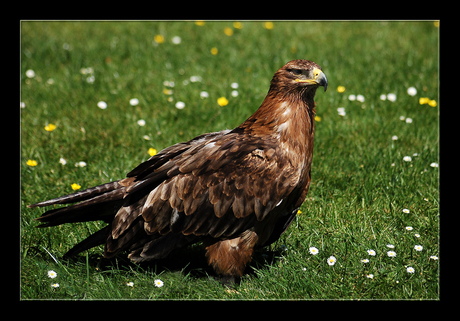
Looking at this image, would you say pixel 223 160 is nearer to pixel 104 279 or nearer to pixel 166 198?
pixel 166 198

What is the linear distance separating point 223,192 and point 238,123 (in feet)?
8.13

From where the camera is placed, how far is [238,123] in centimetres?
589

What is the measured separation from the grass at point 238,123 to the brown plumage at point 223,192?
0.96ft

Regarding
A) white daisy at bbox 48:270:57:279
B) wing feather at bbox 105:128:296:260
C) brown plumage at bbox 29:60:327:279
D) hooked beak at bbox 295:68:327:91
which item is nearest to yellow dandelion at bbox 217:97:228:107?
brown plumage at bbox 29:60:327:279

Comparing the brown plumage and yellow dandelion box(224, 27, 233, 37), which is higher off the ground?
yellow dandelion box(224, 27, 233, 37)

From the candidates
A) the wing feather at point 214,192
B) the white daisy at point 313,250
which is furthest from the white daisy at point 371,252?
the wing feather at point 214,192

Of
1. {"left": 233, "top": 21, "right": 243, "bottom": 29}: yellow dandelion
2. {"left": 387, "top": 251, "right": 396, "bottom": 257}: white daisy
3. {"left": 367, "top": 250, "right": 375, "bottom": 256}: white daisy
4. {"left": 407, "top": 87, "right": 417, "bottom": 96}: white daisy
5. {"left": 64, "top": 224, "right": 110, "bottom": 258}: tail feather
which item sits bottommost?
{"left": 387, "top": 251, "right": 396, "bottom": 257}: white daisy

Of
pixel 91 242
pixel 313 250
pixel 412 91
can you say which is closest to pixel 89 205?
pixel 91 242

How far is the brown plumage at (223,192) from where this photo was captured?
348cm

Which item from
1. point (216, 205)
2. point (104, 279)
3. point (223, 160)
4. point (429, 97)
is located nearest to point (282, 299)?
point (216, 205)

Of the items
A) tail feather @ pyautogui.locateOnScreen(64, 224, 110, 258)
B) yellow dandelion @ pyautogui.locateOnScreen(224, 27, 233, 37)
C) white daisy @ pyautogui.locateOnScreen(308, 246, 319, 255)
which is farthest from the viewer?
yellow dandelion @ pyautogui.locateOnScreen(224, 27, 233, 37)

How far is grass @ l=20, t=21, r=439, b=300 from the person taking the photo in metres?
3.71

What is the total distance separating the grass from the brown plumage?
0.96 feet

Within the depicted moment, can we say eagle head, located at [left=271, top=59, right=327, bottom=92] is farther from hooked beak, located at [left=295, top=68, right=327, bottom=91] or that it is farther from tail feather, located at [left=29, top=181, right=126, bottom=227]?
tail feather, located at [left=29, top=181, right=126, bottom=227]
